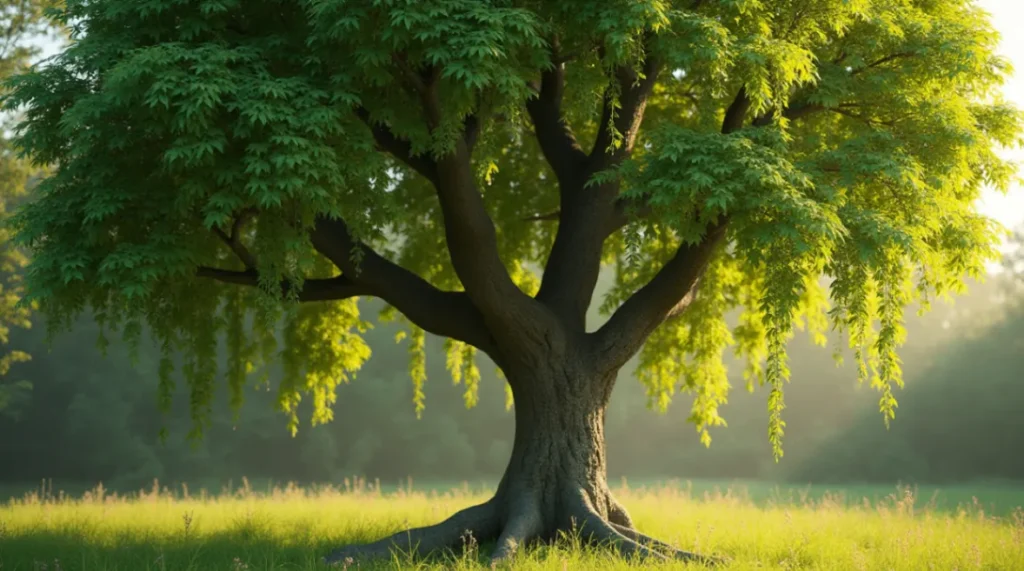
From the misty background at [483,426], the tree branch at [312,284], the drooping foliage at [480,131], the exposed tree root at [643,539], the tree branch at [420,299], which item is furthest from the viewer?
the misty background at [483,426]

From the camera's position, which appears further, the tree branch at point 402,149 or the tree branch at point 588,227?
the tree branch at point 588,227

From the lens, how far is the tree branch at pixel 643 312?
399 inches

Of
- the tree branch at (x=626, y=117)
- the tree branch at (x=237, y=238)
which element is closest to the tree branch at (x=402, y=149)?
the tree branch at (x=237, y=238)

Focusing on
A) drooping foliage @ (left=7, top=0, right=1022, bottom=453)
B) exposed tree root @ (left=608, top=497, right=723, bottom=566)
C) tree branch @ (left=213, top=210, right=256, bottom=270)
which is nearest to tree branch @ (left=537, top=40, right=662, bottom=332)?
drooping foliage @ (left=7, top=0, right=1022, bottom=453)

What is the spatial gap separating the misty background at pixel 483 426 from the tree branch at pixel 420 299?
20715 millimetres

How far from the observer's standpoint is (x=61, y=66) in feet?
30.4

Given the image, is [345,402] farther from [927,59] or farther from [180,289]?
[927,59]

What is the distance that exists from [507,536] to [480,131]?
3.97 m

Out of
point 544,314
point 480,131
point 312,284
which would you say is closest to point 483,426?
point 312,284

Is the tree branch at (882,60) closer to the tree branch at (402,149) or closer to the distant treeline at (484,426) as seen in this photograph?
the tree branch at (402,149)

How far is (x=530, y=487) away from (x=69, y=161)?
572cm

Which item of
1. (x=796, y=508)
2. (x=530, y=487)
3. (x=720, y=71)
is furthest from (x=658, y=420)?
(x=720, y=71)

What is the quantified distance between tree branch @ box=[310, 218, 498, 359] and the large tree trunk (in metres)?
0.77

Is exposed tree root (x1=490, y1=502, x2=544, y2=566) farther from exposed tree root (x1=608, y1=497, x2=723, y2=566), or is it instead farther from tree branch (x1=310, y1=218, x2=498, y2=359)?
tree branch (x1=310, y1=218, x2=498, y2=359)
